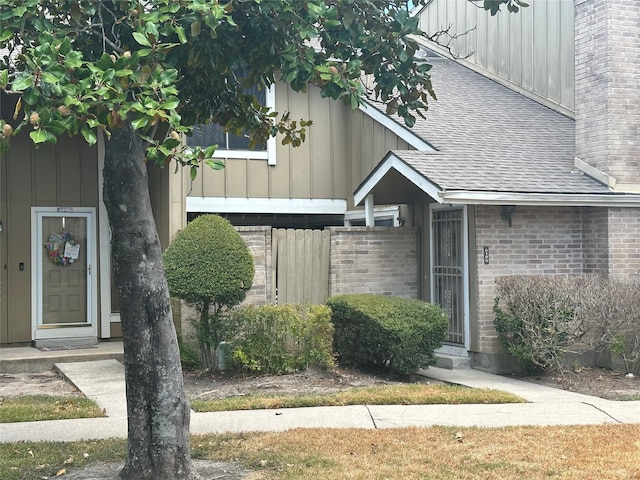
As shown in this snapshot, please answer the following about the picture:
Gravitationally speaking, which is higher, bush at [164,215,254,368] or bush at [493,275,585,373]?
bush at [164,215,254,368]

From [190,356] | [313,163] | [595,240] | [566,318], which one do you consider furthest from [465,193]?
[313,163]

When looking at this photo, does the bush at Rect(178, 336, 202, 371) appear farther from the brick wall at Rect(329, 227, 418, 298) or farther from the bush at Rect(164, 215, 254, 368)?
the brick wall at Rect(329, 227, 418, 298)

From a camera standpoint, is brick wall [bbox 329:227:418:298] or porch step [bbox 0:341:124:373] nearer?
porch step [bbox 0:341:124:373]

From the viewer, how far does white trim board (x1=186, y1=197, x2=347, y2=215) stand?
46.4 ft

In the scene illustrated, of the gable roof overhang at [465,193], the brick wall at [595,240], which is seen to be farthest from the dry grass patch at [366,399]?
the brick wall at [595,240]

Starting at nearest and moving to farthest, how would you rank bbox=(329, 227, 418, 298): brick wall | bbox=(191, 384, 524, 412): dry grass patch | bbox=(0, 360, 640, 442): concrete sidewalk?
bbox=(0, 360, 640, 442): concrete sidewalk → bbox=(191, 384, 524, 412): dry grass patch → bbox=(329, 227, 418, 298): brick wall

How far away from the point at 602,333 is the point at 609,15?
4700mm

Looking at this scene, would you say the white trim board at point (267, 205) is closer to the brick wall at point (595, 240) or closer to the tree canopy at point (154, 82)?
the brick wall at point (595, 240)

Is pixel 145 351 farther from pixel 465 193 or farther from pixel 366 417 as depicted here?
pixel 465 193

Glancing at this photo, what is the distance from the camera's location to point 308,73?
6117mm

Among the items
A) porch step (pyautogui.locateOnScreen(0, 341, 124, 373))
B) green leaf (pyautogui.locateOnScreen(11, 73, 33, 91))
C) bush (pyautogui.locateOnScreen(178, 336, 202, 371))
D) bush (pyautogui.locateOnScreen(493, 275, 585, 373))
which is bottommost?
porch step (pyautogui.locateOnScreen(0, 341, 124, 373))

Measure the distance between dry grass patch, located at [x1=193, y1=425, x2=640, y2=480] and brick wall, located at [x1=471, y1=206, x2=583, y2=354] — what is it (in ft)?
12.5

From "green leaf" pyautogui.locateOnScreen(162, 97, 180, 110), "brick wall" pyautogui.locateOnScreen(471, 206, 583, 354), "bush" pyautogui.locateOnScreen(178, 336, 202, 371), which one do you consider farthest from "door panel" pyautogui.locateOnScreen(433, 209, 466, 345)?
"green leaf" pyautogui.locateOnScreen(162, 97, 180, 110)

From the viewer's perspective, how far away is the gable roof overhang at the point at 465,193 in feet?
35.7
